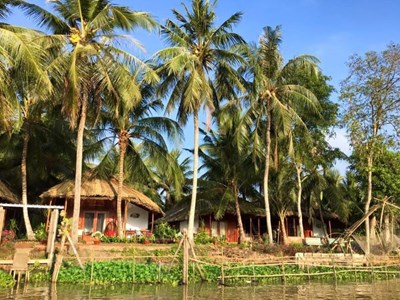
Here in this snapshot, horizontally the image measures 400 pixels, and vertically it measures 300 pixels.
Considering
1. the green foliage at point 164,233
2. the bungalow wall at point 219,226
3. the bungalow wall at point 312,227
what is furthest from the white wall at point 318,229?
Answer: the green foliage at point 164,233

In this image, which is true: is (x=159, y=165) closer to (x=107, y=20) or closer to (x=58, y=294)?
(x=107, y=20)

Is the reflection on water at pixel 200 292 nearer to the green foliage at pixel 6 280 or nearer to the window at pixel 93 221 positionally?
the green foliage at pixel 6 280

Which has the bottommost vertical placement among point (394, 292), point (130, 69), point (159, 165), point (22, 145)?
point (394, 292)

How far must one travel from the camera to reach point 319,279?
2009cm

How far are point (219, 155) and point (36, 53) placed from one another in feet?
57.6

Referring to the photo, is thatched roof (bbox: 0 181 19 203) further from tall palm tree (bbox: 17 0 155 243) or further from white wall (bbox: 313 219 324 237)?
white wall (bbox: 313 219 324 237)

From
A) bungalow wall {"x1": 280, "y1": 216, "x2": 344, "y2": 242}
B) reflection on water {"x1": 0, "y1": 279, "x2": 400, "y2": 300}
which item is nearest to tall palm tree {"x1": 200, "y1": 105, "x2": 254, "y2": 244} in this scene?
bungalow wall {"x1": 280, "y1": 216, "x2": 344, "y2": 242}

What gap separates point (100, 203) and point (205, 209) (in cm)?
796

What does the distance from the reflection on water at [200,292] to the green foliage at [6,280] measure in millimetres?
505

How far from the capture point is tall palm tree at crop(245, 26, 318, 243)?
81.0 feet

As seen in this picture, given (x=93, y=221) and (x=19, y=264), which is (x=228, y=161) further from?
(x=19, y=264)

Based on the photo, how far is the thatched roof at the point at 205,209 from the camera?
31.2m

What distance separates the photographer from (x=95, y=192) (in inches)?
1000

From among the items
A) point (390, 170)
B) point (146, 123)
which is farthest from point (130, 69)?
point (390, 170)
